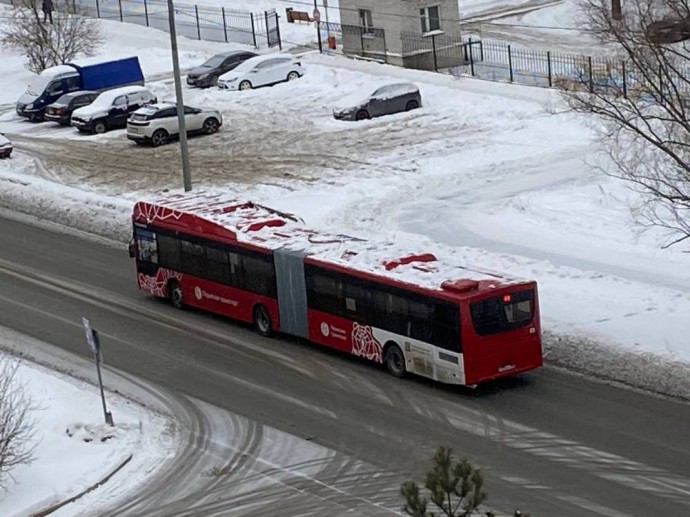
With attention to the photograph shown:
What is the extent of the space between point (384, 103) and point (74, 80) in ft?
48.1

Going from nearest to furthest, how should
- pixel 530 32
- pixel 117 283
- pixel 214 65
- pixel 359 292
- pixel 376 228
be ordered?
pixel 359 292, pixel 117 283, pixel 376 228, pixel 214 65, pixel 530 32

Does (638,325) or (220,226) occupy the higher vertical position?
(220,226)

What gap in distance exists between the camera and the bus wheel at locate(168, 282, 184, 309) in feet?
104

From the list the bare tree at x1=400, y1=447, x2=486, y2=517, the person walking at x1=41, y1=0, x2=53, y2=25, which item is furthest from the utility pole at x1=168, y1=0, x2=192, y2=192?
the person walking at x1=41, y1=0, x2=53, y2=25

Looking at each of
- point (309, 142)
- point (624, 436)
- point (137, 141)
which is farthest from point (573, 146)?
point (624, 436)

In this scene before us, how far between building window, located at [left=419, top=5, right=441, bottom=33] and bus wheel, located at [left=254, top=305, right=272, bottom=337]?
1343 inches

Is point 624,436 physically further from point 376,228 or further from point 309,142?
point 309,142

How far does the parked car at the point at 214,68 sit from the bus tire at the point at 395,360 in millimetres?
36442

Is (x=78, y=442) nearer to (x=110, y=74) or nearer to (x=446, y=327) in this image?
(x=446, y=327)

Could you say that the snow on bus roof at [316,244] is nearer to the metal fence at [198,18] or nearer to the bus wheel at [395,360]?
the bus wheel at [395,360]

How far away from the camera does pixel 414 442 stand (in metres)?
22.9

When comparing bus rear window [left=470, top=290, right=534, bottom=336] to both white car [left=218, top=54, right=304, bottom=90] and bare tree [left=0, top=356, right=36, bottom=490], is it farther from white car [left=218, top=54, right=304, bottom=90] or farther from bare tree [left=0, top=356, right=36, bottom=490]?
white car [left=218, top=54, right=304, bottom=90]

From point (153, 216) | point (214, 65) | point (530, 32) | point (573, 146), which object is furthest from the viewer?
point (530, 32)

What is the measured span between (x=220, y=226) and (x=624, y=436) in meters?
10.8
